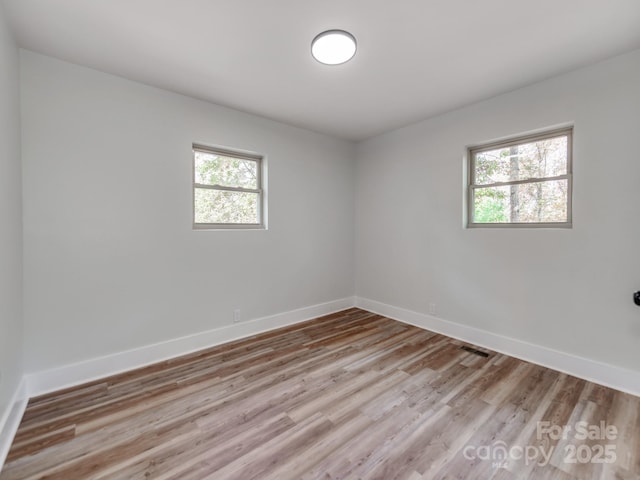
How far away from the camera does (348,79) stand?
8.20ft

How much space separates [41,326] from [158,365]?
946 mm

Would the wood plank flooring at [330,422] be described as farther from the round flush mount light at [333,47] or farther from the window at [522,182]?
the round flush mount light at [333,47]

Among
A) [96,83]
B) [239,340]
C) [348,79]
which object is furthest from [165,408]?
Answer: [348,79]

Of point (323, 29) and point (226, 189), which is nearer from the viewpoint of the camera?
point (323, 29)

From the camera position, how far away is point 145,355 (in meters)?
2.60

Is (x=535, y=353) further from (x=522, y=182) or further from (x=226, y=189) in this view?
(x=226, y=189)

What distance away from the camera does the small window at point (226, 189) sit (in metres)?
3.01

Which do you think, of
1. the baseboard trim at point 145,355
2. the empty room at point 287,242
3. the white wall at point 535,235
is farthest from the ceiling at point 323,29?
the baseboard trim at point 145,355

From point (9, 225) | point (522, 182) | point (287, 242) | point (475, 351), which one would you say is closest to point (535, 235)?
point (522, 182)

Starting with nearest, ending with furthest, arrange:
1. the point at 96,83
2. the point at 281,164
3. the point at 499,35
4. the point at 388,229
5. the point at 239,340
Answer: the point at 499,35 < the point at 96,83 < the point at 239,340 < the point at 281,164 < the point at 388,229

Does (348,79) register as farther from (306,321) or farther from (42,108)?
(306,321)

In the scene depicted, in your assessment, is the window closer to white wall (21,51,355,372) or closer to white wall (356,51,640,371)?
white wall (356,51,640,371)

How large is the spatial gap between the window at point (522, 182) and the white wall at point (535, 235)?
0.14 m

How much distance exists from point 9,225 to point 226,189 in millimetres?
1759
